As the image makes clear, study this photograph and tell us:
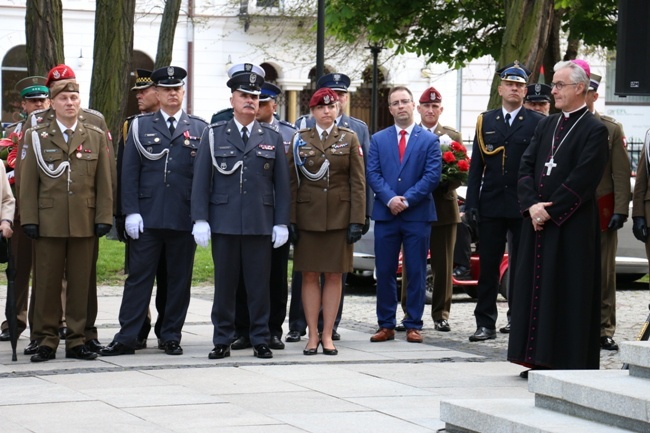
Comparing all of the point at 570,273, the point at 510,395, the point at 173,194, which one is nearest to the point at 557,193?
the point at 570,273

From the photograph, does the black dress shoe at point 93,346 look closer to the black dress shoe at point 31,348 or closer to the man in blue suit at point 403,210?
the black dress shoe at point 31,348

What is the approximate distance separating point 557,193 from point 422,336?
10.4 ft

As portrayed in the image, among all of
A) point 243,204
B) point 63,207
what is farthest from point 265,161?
point 63,207

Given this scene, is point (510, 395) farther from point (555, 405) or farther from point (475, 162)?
point (475, 162)

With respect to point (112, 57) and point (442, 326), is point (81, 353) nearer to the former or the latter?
point (442, 326)

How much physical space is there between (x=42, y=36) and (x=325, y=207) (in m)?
7.11

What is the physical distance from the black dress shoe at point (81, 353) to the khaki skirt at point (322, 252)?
5.81 ft

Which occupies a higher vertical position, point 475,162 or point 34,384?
point 475,162

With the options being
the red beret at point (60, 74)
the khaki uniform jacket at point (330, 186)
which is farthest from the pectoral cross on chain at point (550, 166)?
the red beret at point (60, 74)

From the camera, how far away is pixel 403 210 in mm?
11617

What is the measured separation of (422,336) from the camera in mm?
11891

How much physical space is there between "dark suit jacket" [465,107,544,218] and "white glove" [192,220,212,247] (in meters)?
2.62

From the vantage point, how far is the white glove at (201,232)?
10.1 meters

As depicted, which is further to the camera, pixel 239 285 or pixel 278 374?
pixel 239 285
